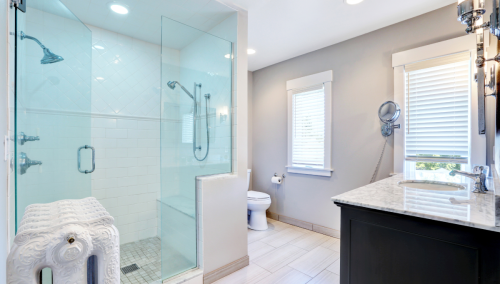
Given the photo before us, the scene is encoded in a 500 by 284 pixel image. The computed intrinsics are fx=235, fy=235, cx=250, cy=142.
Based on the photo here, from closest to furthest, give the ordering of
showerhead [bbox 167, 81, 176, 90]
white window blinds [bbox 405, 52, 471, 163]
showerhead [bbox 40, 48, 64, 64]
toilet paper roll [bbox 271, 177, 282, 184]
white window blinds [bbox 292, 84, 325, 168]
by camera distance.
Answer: showerhead [bbox 40, 48, 64, 64], showerhead [bbox 167, 81, 176, 90], white window blinds [bbox 405, 52, 471, 163], white window blinds [bbox 292, 84, 325, 168], toilet paper roll [bbox 271, 177, 282, 184]

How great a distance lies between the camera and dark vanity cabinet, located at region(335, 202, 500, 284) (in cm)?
89

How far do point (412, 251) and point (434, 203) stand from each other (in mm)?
263

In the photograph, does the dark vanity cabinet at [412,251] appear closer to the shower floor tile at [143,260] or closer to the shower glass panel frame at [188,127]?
the shower glass panel frame at [188,127]

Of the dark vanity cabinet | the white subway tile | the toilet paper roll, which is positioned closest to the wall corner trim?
the dark vanity cabinet

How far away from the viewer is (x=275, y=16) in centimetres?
229

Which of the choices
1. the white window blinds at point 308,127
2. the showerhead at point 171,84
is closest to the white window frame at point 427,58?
the white window blinds at point 308,127

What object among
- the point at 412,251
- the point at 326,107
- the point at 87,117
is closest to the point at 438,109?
the point at 326,107

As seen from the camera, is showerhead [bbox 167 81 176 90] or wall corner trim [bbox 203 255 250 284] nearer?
showerhead [bbox 167 81 176 90]

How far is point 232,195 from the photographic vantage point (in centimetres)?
212

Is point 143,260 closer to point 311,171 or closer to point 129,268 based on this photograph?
point 129,268

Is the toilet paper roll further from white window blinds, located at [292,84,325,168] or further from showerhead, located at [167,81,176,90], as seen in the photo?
showerhead, located at [167,81,176,90]

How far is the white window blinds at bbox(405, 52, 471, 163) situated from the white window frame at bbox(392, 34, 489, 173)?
0.12 ft

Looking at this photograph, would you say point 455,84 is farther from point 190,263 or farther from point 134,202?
point 134,202

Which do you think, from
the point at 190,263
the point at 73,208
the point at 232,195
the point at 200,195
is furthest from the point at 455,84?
the point at 73,208
